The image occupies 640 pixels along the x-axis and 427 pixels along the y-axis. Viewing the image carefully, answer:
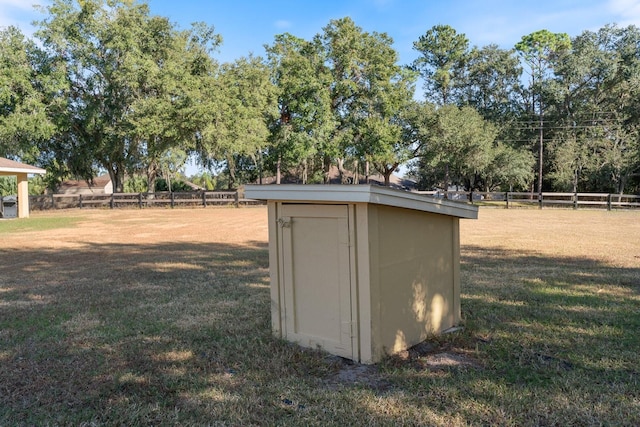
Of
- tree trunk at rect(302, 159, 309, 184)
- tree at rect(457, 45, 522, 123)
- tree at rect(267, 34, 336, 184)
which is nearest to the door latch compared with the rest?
tree at rect(267, 34, 336, 184)

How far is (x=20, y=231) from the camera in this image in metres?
15.9

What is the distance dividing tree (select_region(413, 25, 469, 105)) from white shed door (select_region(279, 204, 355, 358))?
39202 mm

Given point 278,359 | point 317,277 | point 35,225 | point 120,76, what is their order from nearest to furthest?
1. point 278,359
2. point 317,277
3. point 35,225
4. point 120,76

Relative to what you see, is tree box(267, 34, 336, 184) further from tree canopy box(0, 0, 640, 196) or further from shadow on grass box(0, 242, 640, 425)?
shadow on grass box(0, 242, 640, 425)

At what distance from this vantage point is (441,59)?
41844 mm

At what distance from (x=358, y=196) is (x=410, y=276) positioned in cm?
96

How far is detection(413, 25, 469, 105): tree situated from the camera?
41.0 metres

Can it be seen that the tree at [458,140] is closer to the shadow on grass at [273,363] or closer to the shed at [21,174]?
the shed at [21,174]

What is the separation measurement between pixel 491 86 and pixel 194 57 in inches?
1038

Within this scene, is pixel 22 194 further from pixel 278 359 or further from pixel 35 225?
pixel 278 359

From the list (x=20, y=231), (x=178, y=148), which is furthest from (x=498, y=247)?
(x=178, y=148)

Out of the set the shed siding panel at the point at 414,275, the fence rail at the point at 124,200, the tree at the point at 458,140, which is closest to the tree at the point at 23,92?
the fence rail at the point at 124,200

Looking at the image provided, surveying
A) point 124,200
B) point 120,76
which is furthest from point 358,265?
point 124,200

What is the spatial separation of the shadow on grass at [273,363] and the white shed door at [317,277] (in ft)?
0.73
